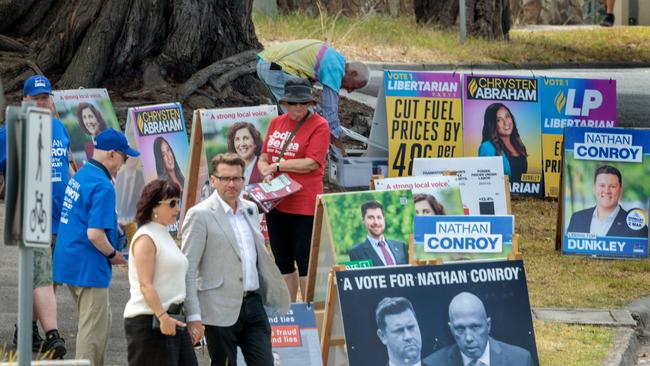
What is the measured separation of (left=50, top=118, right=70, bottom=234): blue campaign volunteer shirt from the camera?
9875 millimetres

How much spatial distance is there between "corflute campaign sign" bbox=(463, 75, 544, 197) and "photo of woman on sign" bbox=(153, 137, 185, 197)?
3773 mm

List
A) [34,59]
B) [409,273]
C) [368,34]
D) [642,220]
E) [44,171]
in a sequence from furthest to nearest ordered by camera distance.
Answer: [368,34], [34,59], [642,220], [409,273], [44,171]

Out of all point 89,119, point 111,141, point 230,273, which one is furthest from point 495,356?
point 89,119

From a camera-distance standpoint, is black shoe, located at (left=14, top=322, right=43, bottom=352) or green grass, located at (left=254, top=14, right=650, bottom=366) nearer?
black shoe, located at (left=14, top=322, right=43, bottom=352)

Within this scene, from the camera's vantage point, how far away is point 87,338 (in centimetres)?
855

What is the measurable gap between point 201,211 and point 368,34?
66.6ft

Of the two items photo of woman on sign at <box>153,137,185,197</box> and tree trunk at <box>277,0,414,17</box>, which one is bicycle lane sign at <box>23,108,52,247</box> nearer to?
photo of woman on sign at <box>153,137,185,197</box>

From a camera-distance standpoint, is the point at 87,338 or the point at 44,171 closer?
the point at 44,171

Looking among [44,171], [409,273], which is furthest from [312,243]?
[44,171]

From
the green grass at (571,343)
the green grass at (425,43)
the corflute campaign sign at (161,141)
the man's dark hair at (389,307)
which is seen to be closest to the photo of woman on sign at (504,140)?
the corflute campaign sign at (161,141)

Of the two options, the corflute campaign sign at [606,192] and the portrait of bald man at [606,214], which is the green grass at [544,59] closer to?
the corflute campaign sign at [606,192]

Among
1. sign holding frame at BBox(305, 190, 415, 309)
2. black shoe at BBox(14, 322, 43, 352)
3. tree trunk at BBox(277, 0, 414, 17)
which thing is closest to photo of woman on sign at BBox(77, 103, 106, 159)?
black shoe at BBox(14, 322, 43, 352)

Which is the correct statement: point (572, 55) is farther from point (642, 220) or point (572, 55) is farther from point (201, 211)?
point (201, 211)

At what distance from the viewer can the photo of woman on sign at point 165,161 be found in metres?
13.6
